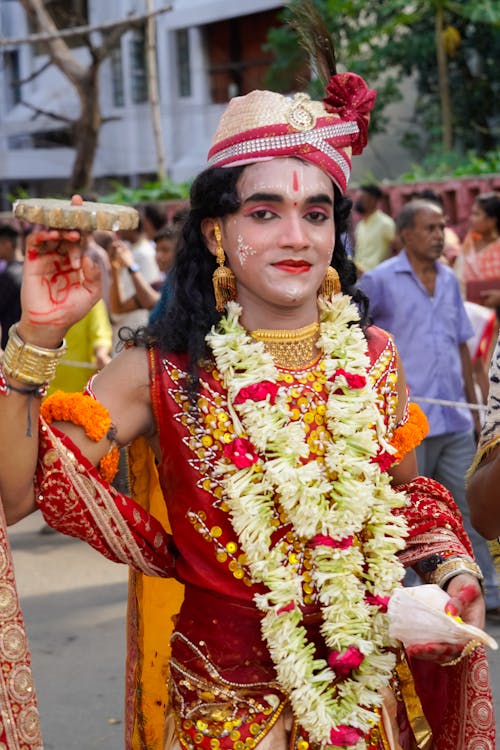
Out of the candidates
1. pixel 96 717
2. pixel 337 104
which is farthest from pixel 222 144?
pixel 96 717

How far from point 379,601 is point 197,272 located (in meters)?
0.89

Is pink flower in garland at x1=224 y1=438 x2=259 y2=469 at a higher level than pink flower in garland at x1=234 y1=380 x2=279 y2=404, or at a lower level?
lower

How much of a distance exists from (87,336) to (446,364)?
2.90m

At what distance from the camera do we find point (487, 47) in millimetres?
19078

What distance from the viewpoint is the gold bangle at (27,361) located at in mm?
2260

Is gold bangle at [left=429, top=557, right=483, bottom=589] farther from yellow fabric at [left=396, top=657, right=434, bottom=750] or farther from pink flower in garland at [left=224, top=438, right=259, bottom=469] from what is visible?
pink flower in garland at [left=224, top=438, right=259, bottom=469]

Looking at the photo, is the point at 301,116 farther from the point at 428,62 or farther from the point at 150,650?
the point at 428,62

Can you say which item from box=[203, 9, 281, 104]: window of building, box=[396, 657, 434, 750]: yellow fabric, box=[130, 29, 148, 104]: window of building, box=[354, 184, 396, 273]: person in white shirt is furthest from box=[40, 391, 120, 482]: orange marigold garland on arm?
box=[130, 29, 148, 104]: window of building

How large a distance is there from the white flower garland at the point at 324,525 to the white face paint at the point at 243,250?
0.12 m

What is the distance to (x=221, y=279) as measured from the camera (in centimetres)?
277

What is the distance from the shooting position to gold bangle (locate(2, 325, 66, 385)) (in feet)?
7.41

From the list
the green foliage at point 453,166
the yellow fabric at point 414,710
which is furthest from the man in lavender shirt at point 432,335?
the green foliage at point 453,166

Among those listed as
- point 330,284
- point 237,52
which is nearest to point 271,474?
point 330,284

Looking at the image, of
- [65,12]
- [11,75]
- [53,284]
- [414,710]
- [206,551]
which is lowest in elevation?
[414,710]
